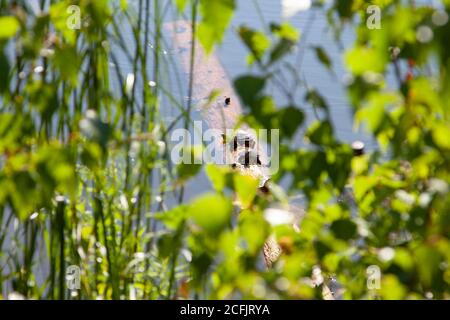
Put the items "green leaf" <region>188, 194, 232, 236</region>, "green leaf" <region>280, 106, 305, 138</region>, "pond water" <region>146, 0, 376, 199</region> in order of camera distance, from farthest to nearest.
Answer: "pond water" <region>146, 0, 376, 199</region> → "green leaf" <region>280, 106, 305, 138</region> → "green leaf" <region>188, 194, 232, 236</region>

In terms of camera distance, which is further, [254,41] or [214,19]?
[254,41]

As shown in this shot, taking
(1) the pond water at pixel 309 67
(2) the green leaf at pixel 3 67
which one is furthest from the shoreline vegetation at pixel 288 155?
(1) the pond water at pixel 309 67

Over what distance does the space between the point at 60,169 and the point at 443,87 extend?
1.32 feet

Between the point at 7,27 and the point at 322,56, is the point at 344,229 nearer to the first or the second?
the point at 322,56

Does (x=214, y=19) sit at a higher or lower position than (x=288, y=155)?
higher

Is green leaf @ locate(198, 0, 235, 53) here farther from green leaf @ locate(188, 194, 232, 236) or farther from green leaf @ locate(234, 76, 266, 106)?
green leaf @ locate(188, 194, 232, 236)

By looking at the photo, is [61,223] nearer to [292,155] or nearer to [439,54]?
[292,155]

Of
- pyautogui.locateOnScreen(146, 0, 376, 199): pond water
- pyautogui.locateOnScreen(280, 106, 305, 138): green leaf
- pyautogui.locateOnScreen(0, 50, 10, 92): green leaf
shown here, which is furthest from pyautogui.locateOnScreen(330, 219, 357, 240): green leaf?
pyautogui.locateOnScreen(146, 0, 376, 199): pond water

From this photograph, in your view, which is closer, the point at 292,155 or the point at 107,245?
the point at 292,155

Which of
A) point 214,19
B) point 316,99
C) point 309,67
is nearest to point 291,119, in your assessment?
point 316,99
